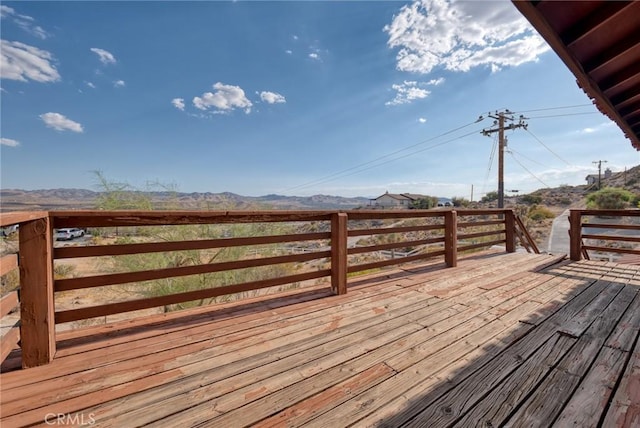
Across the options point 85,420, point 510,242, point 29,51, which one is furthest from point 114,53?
point 510,242

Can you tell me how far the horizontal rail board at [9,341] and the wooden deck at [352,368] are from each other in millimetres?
146

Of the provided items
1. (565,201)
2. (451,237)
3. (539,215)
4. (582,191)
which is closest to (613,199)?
(539,215)

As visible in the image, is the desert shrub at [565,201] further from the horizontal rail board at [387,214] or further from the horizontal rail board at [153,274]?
the horizontal rail board at [153,274]

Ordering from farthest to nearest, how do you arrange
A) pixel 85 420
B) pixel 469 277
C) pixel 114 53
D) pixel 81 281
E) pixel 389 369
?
pixel 114 53, pixel 469 277, pixel 81 281, pixel 389 369, pixel 85 420

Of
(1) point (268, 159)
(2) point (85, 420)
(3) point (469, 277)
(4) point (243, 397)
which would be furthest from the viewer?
(1) point (268, 159)

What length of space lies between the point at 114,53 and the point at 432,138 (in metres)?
24.0

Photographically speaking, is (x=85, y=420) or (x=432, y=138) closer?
(x=85, y=420)

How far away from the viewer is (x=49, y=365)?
5.03ft

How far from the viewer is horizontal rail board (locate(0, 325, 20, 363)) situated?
52.7 inches

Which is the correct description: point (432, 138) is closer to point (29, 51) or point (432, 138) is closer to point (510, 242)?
point (510, 242)

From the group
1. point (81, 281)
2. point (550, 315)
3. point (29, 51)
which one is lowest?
point (550, 315)

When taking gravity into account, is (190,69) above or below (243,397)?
above

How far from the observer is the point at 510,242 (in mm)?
5180

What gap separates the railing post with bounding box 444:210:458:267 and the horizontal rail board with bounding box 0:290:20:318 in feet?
14.3
